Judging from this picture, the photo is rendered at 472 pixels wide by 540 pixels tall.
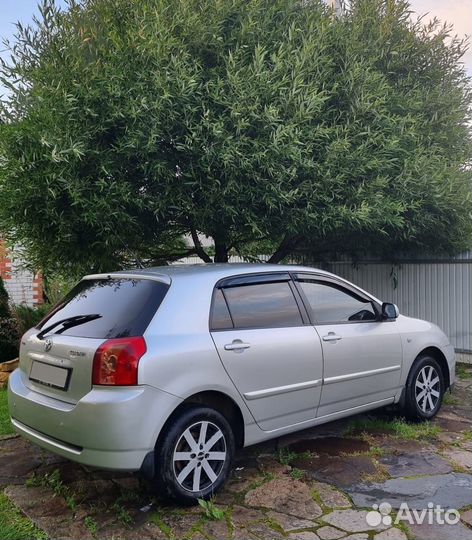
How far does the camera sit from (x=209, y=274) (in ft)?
12.8

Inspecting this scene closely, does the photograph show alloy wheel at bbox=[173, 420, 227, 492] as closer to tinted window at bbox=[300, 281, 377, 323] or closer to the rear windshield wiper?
the rear windshield wiper

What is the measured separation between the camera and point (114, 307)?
359 centimetres

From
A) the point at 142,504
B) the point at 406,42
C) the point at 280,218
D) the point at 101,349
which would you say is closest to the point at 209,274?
the point at 101,349

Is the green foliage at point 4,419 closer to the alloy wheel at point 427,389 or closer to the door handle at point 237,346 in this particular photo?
the door handle at point 237,346

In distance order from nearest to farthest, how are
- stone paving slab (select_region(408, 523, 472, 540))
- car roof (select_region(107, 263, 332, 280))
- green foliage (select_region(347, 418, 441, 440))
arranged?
stone paving slab (select_region(408, 523, 472, 540))
car roof (select_region(107, 263, 332, 280))
green foliage (select_region(347, 418, 441, 440))

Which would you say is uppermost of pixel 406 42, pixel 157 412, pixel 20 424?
pixel 406 42

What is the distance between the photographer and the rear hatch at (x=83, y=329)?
3.35m

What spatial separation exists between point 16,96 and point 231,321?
11.9ft

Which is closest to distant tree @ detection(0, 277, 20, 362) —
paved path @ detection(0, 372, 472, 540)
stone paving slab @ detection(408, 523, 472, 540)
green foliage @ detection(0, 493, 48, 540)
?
paved path @ detection(0, 372, 472, 540)


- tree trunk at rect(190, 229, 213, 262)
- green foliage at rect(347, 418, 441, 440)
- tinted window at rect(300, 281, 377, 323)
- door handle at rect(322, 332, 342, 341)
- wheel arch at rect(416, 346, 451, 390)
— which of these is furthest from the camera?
tree trunk at rect(190, 229, 213, 262)

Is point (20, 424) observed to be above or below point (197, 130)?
below

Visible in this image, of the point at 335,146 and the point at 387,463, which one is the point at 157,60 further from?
the point at 387,463

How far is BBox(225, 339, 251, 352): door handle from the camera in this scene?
3649 millimetres

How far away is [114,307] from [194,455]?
1.10 meters
